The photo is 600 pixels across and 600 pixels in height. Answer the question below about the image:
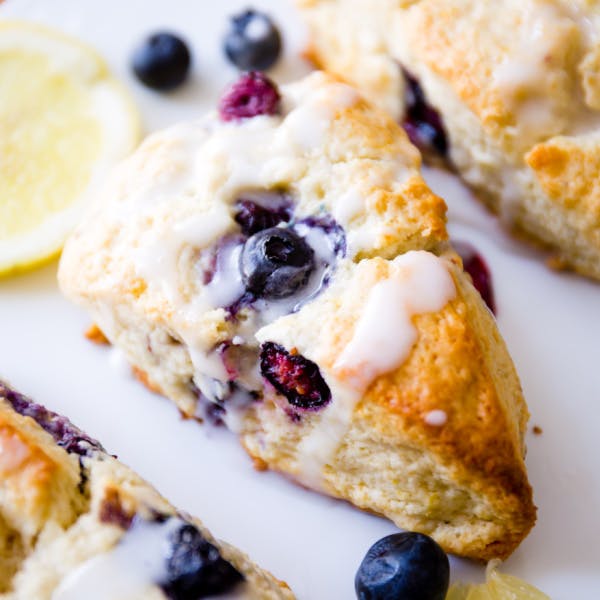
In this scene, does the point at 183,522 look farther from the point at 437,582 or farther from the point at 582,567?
the point at 582,567

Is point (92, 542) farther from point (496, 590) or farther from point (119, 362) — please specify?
point (496, 590)

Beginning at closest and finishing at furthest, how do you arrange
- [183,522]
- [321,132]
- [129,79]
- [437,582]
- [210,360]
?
[183,522], [437,582], [210,360], [321,132], [129,79]

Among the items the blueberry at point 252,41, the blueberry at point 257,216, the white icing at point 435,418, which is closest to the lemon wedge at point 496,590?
the white icing at point 435,418

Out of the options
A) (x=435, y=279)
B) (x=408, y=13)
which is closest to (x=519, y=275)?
(x=435, y=279)

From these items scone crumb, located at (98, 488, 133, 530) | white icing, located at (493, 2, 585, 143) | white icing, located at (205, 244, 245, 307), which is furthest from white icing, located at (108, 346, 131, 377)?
white icing, located at (493, 2, 585, 143)

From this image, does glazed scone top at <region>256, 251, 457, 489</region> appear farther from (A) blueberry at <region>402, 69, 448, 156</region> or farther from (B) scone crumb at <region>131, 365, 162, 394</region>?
(A) blueberry at <region>402, 69, 448, 156</region>

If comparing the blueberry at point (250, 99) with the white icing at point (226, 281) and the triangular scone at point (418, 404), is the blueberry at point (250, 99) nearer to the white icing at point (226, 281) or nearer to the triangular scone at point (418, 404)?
the white icing at point (226, 281)

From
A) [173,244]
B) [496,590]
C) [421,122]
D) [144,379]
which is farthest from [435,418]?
[421,122]
